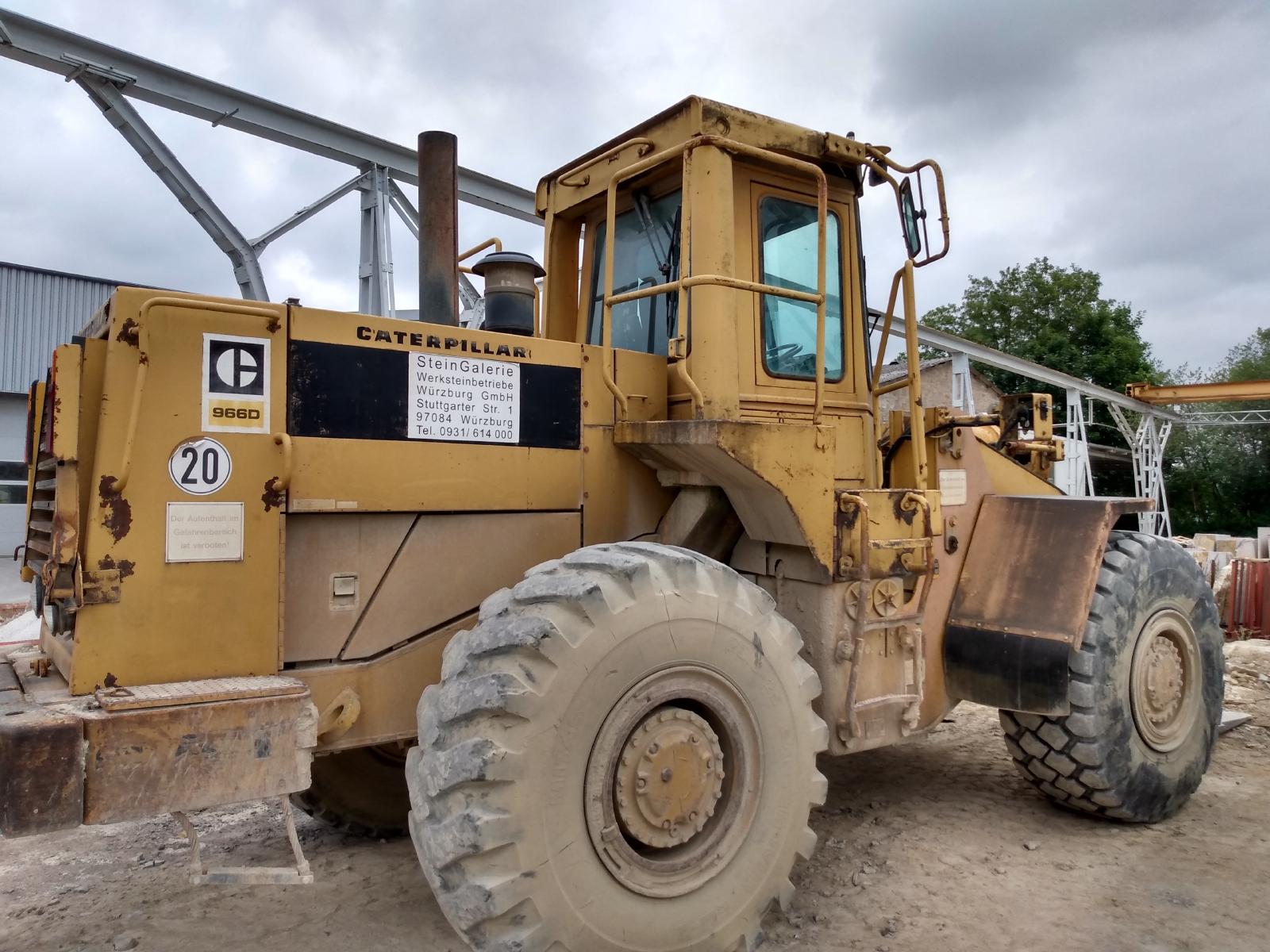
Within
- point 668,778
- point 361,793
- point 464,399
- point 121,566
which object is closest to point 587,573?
point 668,778

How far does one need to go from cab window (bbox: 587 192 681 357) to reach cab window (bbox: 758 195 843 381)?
40 cm

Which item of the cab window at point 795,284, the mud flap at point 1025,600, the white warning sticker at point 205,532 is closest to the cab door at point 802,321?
the cab window at point 795,284

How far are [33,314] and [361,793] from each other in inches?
665

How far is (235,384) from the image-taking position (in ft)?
9.79

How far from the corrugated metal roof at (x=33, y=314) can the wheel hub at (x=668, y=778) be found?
17.5m

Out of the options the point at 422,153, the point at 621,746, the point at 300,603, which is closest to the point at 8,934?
the point at 300,603

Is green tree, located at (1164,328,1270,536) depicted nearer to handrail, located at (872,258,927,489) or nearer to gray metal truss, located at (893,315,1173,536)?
gray metal truss, located at (893,315,1173,536)

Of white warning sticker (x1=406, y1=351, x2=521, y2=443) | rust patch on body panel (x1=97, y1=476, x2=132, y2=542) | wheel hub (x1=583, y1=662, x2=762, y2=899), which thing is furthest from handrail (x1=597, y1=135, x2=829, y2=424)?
rust patch on body panel (x1=97, y1=476, x2=132, y2=542)

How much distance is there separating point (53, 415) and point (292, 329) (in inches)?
29.9

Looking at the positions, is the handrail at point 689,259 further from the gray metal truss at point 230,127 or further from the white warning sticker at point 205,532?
the gray metal truss at point 230,127

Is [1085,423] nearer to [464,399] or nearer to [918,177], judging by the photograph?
[918,177]

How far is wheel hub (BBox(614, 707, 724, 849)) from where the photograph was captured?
2885 mm

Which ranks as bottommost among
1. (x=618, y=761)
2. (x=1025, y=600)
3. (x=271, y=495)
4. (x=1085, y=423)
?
(x=618, y=761)

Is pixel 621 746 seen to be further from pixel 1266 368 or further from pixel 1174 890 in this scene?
pixel 1266 368
